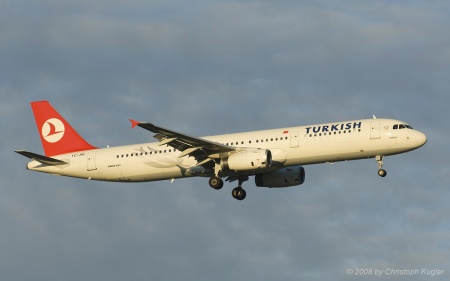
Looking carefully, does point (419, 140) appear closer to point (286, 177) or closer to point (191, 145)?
point (286, 177)

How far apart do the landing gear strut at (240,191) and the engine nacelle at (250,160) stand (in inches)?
217

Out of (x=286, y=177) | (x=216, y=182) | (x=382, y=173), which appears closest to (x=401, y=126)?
(x=382, y=173)

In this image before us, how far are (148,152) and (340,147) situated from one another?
14471 mm

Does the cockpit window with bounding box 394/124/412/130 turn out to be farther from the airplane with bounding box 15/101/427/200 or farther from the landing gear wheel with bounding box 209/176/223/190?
the landing gear wheel with bounding box 209/176/223/190

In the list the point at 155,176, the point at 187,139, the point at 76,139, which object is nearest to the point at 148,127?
the point at 187,139

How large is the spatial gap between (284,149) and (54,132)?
64.3ft

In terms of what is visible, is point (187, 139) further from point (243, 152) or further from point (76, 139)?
point (76, 139)

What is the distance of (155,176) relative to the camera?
76.0 metres

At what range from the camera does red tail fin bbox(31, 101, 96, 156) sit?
79.8 metres

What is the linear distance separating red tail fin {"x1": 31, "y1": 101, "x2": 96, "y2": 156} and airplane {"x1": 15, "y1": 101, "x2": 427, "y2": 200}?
76 mm

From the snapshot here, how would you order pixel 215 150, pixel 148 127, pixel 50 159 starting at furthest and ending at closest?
pixel 50 159 < pixel 215 150 < pixel 148 127

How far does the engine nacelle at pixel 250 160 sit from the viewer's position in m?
70.7

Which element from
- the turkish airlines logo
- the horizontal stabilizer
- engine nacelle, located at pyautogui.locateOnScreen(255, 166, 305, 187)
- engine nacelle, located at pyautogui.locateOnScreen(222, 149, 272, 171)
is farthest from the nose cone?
the turkish airlines logo

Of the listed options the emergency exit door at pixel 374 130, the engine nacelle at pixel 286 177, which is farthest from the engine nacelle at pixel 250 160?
the emergency exit door at pixel 374 130
